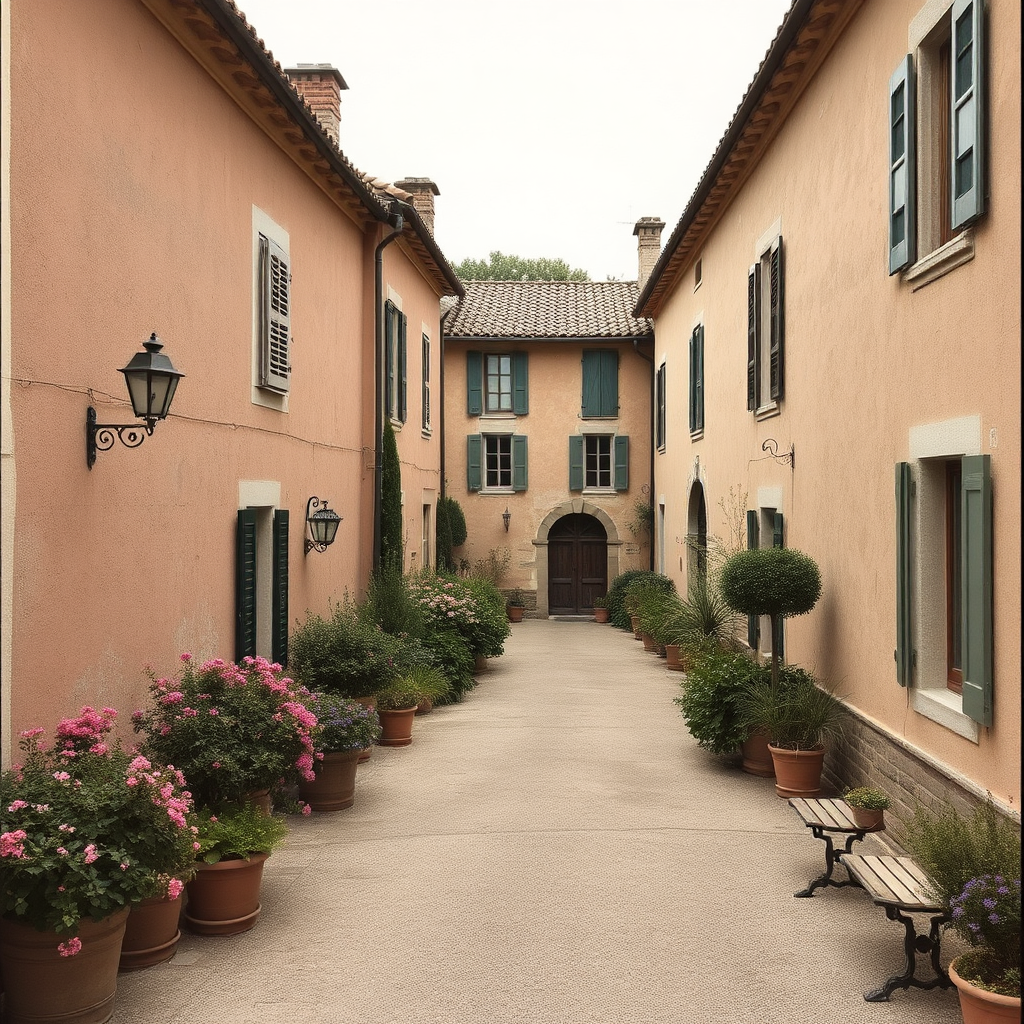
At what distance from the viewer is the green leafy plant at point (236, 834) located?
5707 mm

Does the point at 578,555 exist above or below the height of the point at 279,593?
above

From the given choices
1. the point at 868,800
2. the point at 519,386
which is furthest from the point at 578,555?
the point at 868,800

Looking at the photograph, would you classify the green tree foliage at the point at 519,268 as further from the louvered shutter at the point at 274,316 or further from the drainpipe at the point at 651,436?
the louvered shutter at the point at 274,316

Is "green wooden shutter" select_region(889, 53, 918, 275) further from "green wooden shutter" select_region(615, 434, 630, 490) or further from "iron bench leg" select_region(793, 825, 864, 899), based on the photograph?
"green wooden shutter" select_region(615, 434, 630, 490)

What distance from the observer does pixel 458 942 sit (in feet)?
18.4

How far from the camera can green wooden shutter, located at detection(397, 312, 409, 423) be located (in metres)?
15.7

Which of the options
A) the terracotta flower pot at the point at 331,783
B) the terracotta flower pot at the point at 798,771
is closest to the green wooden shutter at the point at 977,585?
the terracotta flower pot at the point at 798,771

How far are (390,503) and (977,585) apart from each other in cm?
950

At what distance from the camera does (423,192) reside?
20688 mm

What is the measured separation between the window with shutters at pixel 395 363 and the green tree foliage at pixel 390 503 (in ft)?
2.14

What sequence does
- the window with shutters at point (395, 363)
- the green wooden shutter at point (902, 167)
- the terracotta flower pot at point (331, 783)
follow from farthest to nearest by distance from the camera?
the window with shutters at point (395, 363) < the terracotta flower pot at point (331, 783) < the green wooden shutter at point (902, 167)

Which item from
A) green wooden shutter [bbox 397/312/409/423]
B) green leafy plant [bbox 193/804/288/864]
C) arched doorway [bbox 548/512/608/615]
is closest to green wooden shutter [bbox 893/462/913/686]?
green leafy plant [bbox 193/804/288/864]

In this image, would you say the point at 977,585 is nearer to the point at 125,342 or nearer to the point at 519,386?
the point at 125,342

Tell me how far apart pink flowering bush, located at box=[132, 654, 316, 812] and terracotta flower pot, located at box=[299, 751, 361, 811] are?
1.21 meters
